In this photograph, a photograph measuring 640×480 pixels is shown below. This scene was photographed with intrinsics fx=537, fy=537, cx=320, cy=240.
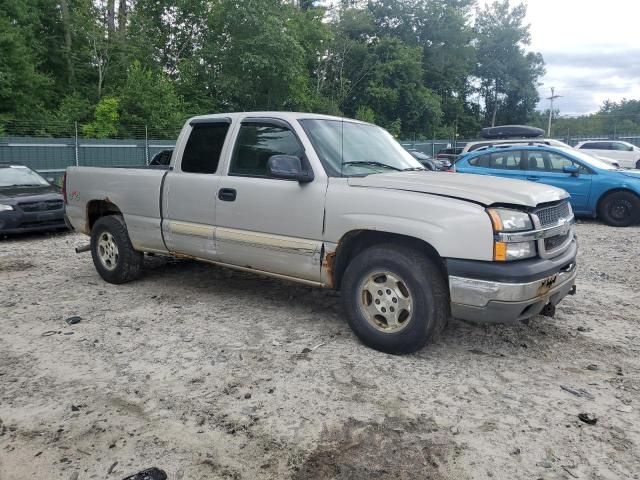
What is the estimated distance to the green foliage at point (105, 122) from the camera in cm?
2155

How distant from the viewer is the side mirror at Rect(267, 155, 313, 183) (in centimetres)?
418

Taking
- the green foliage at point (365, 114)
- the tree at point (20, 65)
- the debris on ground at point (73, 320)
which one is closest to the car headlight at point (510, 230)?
the debris on ground at point (73, 320)

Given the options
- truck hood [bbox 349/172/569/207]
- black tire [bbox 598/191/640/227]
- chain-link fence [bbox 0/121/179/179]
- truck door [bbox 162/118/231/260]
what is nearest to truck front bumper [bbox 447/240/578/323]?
truck hood [bbox 349/172/569/207]

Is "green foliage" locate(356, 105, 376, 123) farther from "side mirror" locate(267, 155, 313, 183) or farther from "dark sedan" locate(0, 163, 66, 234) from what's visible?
"side mirror" locate(267, 155, 313, 183)

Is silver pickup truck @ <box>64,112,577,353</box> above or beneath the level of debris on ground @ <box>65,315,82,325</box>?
above

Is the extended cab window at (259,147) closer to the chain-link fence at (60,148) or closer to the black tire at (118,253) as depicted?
the black tire at (118,253)

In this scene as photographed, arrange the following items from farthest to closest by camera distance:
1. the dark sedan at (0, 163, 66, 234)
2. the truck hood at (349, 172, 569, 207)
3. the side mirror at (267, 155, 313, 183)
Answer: the dark sedan at (0, 163, 66, 234) < the side mirror at (267, 155, 313, 183) < the truck hood at (349, 172, 569, 207)

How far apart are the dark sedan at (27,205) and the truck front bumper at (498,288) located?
806 cm

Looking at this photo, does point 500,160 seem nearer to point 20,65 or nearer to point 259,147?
point 259,147

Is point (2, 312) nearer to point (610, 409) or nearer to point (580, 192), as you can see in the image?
point (610, 409)

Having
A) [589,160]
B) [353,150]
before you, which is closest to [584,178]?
[589,160]

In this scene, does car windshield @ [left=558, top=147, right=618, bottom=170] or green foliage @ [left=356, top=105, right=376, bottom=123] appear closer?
car windshield @ [left=558, top=147, right=618, bottom=170]

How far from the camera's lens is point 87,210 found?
6.29m

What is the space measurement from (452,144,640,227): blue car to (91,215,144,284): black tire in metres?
8.04
